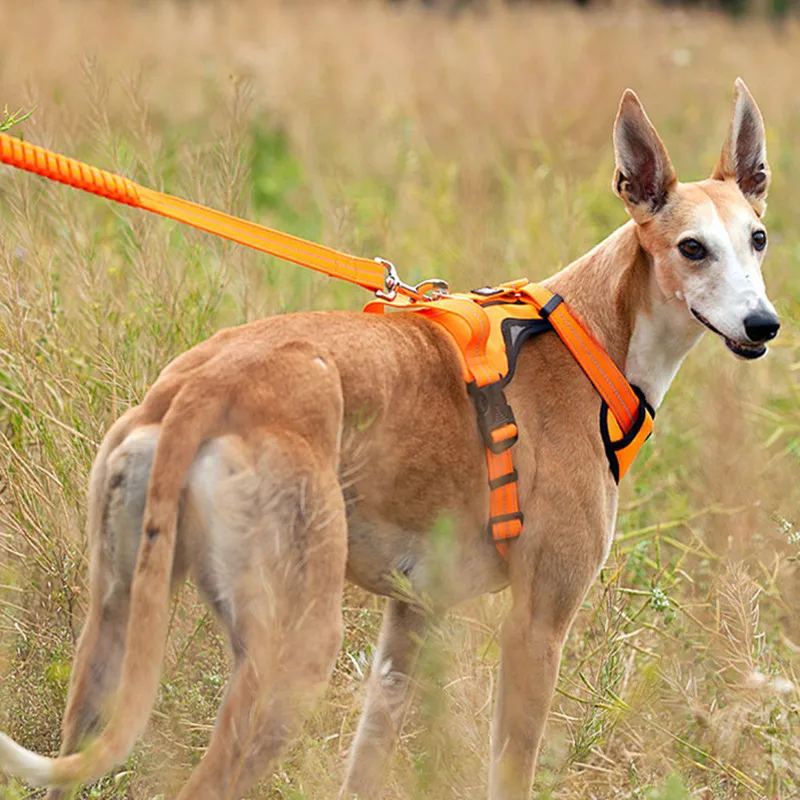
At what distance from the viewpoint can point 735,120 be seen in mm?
3488

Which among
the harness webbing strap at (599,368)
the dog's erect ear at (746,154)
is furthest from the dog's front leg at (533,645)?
the dog's erect ear at (746,154)

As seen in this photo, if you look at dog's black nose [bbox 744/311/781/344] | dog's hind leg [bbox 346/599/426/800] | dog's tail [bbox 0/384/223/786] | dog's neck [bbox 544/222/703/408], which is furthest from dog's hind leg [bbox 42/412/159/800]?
dog's black nose [bbox 744/311/781/344]

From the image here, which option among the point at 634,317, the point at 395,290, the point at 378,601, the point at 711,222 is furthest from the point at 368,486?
the point at 378,601

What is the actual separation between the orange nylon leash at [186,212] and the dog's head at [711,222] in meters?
0.76

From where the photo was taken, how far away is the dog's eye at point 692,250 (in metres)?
3.21

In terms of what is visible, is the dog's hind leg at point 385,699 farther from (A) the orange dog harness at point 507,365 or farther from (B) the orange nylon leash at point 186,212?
(B) the orange nylon leash at point 186,212

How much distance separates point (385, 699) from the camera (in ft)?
10.9

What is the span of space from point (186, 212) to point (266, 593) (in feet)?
3.88

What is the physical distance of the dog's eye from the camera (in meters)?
3.21

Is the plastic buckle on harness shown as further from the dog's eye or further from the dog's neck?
the dog's eye

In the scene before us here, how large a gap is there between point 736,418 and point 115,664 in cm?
230

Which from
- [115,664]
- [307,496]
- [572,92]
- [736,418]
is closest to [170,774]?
[115,664]

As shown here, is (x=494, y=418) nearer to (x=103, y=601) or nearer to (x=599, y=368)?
(x=599, y=368)

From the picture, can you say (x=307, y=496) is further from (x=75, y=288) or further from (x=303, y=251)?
(x=75, y=288)
